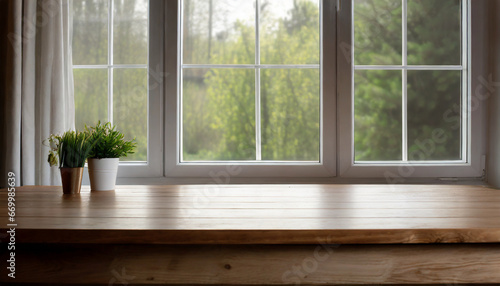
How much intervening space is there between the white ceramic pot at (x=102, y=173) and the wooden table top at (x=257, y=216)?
50mm

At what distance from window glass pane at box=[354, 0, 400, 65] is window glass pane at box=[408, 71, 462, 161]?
18 centimetres

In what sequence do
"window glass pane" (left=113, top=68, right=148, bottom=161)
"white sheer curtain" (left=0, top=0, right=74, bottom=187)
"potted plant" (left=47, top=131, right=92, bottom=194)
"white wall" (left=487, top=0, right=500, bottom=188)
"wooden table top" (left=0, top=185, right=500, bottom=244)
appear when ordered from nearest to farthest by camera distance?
"wooden table top" (left=0, top=185, right=500, bottom=244)
"potted plant" (left=47, top=131, right=92, bottom=194)
"white sheer curtain" (left=0, top=0, right=74, bottom=187)
"white wall" (left=487, top=0, right=500, bottom=188)
"window glass pane" (left=113, top=68, right=148, bottom=161)

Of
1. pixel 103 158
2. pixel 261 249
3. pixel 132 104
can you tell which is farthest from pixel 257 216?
pixel 132 104

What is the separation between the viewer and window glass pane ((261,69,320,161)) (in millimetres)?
1869

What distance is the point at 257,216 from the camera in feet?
2.95

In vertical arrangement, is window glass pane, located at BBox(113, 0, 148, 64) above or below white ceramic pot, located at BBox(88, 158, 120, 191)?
above

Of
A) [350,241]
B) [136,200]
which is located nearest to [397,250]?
[350,241]

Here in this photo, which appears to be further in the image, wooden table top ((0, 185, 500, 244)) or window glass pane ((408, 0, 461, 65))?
window glass pane ((408, 0, 461, 65))

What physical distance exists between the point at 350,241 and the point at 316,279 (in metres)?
0.12

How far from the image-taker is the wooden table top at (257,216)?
768mm

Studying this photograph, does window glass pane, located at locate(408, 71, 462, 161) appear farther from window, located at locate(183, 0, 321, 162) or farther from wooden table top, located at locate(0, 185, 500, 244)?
wooden table top, located at locate(0, 185, 500, 244)

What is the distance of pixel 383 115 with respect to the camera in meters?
1.91

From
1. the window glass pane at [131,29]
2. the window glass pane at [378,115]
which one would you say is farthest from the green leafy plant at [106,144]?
the window glass pane at [378,115]

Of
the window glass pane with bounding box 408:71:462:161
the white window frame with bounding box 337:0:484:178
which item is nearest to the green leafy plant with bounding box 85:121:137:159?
the white window frame with bounding box 337:0:484:178
